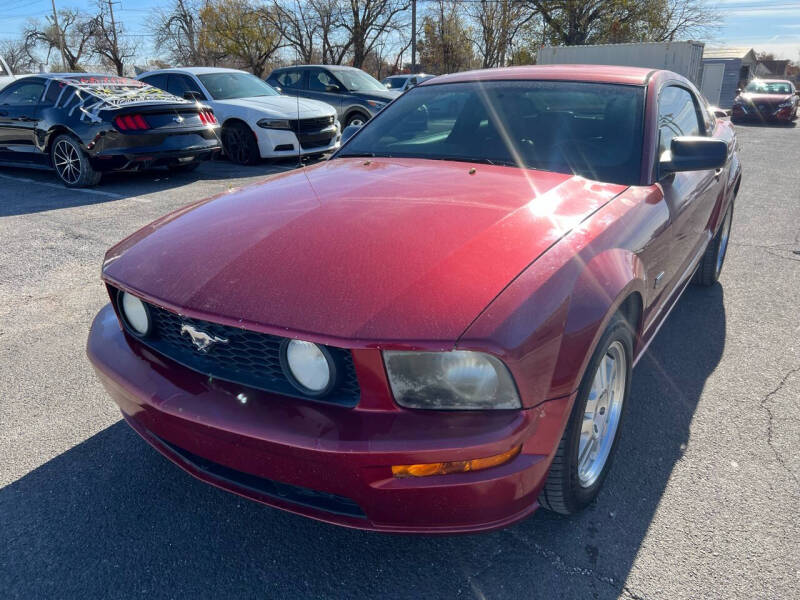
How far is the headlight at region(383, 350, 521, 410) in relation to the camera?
155cm

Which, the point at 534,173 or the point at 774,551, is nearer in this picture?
the point at 774,551

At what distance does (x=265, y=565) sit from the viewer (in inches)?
74.2

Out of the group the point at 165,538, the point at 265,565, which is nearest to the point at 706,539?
the point at 265,565

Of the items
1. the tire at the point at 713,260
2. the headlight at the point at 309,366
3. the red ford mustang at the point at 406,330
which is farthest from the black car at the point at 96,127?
the headlight at the point at 309,366

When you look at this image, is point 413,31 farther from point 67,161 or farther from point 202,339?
point 202,339

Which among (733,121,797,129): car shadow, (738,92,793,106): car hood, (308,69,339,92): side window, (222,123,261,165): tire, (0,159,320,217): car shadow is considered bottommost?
(733,121,797,129): car shadow

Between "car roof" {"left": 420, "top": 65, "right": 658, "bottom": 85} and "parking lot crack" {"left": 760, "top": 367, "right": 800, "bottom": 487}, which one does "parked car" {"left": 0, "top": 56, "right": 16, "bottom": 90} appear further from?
"parking lot crack" {"left": 760, "top": 367, "right": 800, "bottom": 487}

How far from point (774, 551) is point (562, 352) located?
102 cm

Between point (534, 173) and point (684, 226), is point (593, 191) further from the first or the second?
point (684, 226)

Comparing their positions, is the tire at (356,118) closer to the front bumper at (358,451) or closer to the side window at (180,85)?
the side window at (180,85)

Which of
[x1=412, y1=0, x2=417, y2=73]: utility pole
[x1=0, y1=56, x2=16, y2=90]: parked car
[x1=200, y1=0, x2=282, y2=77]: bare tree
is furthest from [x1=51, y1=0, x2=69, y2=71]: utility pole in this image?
[x1=0, y1=56, x2=16, y2=90]: parked car

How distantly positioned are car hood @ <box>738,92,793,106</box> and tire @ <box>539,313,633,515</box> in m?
21.5

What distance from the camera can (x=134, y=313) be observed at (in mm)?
2088

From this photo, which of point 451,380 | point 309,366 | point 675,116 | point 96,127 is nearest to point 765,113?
point 675,116
